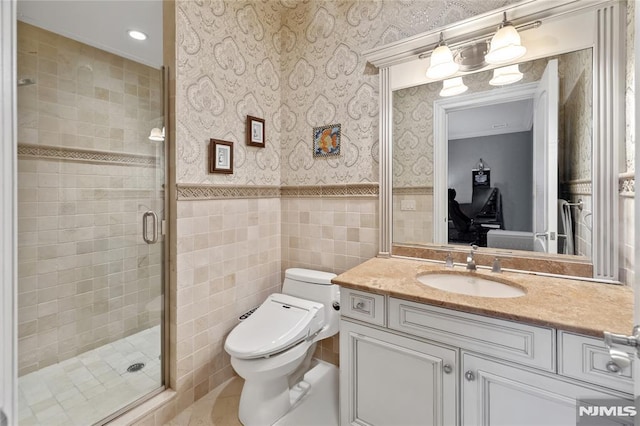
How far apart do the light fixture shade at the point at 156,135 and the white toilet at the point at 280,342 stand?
3.64ft

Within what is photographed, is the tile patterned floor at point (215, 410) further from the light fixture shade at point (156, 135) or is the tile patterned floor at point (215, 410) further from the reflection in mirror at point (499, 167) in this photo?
the light fixture shade at point (156, 135)

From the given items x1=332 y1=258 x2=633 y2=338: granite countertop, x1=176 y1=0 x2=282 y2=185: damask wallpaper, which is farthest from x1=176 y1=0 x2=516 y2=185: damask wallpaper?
x1=332 y1=258 x2=633 y2=338: granite countertop

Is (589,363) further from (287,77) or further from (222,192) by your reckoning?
(287,77)

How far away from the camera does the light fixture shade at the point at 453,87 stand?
150 cm

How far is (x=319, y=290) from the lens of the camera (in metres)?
1.77

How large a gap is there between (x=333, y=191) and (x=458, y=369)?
47.3 inches

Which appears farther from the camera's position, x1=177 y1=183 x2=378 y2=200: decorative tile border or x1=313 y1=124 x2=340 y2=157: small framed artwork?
x1=313 y1=124 x2=340 y2=157: small framed artwork

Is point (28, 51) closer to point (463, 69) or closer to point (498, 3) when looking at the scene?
point (463, 69)

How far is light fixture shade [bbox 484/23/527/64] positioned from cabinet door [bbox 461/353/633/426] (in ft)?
4.26

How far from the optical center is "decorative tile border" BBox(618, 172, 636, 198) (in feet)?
3.51

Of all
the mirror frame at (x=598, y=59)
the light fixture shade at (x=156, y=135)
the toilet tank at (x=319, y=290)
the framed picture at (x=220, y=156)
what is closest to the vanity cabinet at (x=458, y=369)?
the toilet tank at (x=319, y=290)

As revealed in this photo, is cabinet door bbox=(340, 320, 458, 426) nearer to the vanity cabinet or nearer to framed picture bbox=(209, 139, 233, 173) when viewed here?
the vanity cabinet

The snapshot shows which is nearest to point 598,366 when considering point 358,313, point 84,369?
point 358,313

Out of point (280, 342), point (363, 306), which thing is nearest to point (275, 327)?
point (280, 342)
